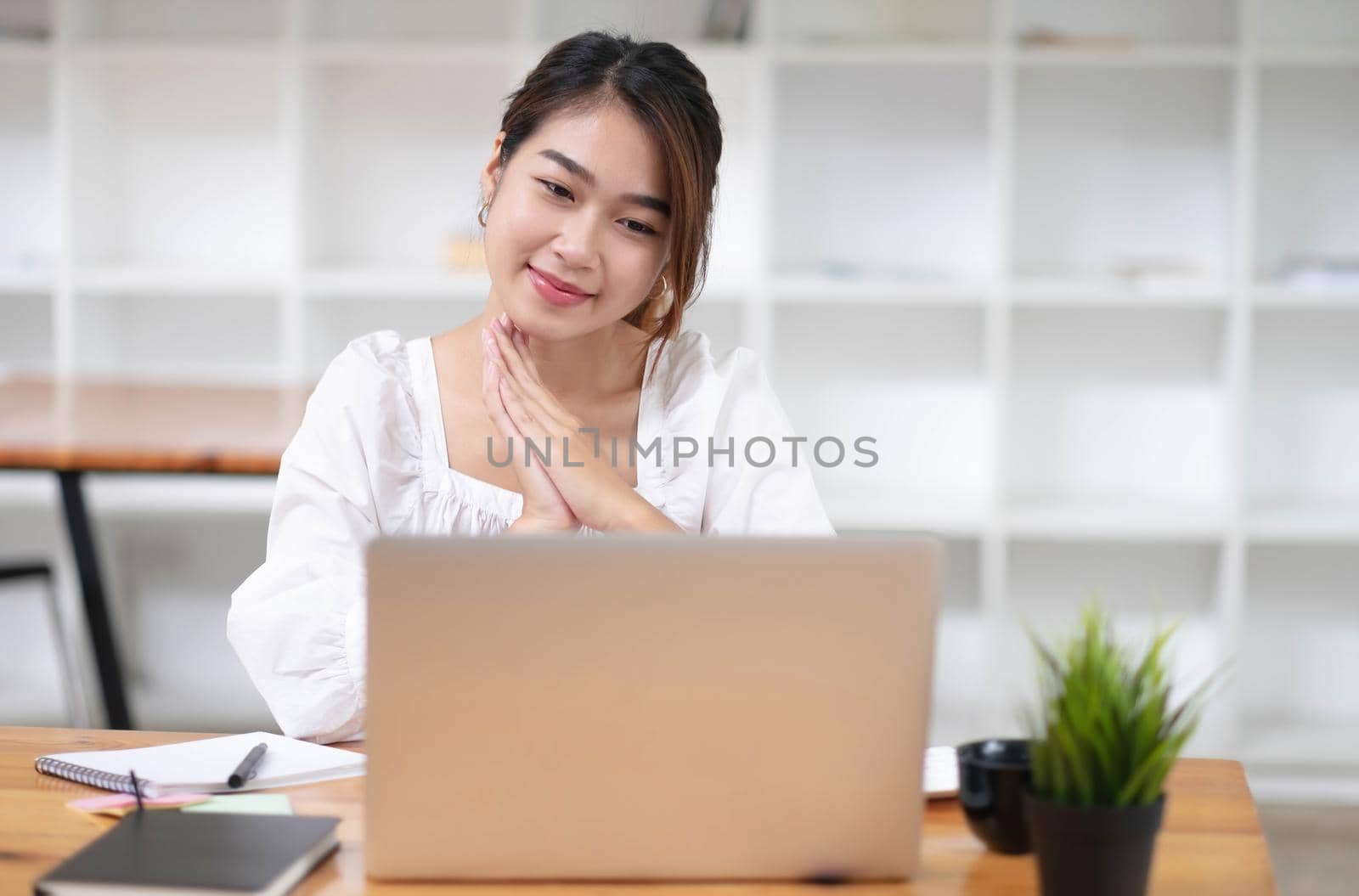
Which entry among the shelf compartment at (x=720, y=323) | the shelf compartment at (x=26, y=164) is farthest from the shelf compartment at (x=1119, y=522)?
the shelf compartment at (x=26, y=164)

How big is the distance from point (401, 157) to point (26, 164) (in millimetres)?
1009

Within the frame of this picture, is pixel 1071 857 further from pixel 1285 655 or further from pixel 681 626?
pixel 1285 655

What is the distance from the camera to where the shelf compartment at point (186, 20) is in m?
3.57

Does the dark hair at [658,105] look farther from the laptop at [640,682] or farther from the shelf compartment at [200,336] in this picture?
the shelf compartment at [200,336]

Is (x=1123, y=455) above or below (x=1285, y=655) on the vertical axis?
above

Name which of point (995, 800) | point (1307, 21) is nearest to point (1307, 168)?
point (1307, 21)

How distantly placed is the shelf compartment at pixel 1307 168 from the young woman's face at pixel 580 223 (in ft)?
7.77

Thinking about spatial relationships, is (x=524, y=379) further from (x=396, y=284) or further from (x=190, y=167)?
(x=190, y=167)

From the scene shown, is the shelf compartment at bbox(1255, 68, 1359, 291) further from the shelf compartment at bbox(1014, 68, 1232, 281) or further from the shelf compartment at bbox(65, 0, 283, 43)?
the shelf compartment at bbox(65, 0, 283, 43)

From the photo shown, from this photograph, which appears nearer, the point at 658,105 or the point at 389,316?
the point at 658,105

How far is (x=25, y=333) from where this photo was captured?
374 cm

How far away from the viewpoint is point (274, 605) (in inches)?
54.2

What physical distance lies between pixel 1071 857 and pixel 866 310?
2822 mm

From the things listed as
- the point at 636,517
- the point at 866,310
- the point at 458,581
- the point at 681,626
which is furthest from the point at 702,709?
the point at 866,310
